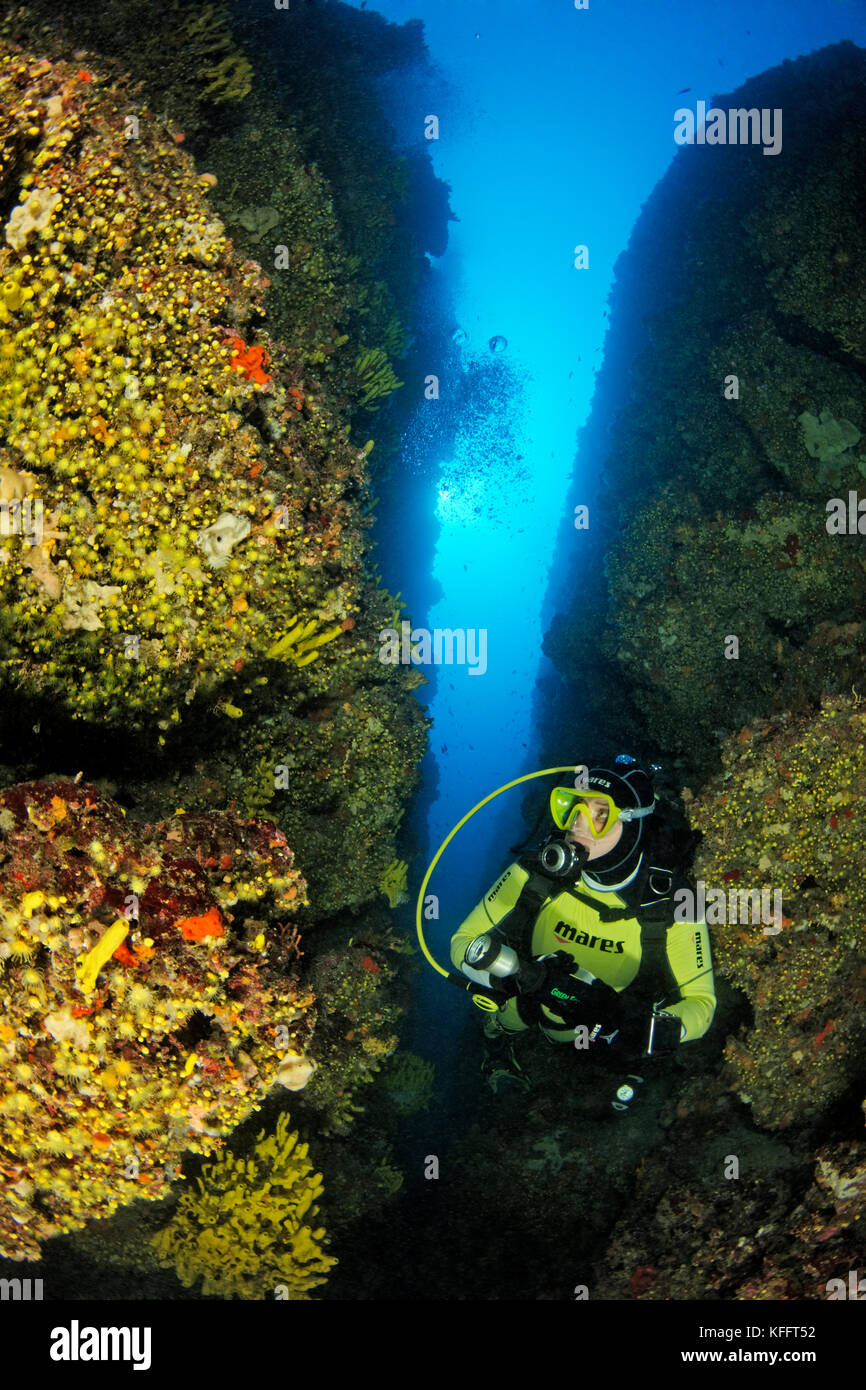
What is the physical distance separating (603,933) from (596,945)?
0.13 meters

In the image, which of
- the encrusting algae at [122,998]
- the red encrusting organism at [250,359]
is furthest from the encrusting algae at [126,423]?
the encrusting algae at [122,998]

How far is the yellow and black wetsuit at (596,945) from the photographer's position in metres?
5.85

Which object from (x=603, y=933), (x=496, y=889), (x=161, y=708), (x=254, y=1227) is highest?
(x=161, y=708)

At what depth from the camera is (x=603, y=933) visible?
20.3ft

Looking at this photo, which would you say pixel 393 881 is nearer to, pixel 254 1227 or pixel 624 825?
pixel 624 825

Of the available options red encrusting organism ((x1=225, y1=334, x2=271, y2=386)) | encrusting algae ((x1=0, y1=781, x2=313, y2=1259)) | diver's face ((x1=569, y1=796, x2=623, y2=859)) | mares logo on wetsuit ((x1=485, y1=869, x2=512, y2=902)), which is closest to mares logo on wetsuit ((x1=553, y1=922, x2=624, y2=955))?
mares logo on wetsuit ((x1=485, y1=869, x2=512, y2=902))

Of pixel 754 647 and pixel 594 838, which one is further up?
pixel 754 647

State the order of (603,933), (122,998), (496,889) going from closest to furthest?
(122,998) < (603,933) < (496,889)

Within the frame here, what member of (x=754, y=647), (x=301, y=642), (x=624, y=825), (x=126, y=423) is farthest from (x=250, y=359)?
(x=754, y=647)

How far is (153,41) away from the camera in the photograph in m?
6.43

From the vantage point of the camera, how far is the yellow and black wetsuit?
5848 mm

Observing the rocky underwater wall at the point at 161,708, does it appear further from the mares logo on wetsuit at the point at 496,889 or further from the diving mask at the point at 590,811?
the diving mask at the point at 590,811
